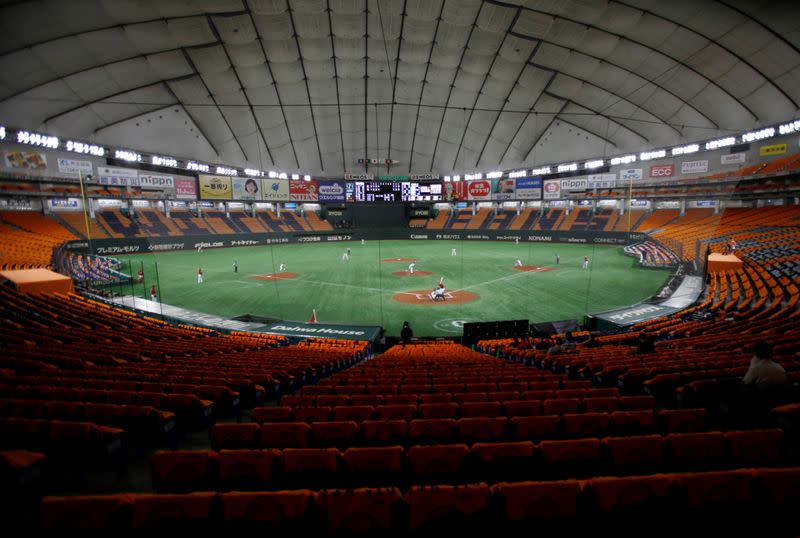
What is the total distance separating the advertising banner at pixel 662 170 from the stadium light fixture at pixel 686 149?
1.61 meters

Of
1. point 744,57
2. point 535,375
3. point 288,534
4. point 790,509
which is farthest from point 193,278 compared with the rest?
point 744,57

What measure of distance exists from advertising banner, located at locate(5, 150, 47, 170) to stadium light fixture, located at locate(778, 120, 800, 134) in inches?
2946

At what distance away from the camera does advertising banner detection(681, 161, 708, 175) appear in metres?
43.6

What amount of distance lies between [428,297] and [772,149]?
1549 inches

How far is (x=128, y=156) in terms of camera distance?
4859cm

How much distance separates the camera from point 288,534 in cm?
303

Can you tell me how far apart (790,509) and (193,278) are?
1358 inches

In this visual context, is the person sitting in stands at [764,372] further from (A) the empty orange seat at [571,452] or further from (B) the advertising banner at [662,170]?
(B) the advertising banner at [662,170]

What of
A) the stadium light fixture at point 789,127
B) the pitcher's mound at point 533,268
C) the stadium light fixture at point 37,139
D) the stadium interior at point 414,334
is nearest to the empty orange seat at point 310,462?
the stadium interior at point 414,334

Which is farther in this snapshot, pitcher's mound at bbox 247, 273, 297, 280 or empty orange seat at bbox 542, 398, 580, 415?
pitcher's mound at bbox 247, 273, 297, 280

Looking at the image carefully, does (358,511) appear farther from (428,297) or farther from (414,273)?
(414,273)

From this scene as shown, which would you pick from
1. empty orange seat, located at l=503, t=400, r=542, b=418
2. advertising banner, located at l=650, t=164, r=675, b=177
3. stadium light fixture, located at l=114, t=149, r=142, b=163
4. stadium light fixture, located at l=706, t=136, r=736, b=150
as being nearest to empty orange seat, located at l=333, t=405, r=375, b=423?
empty orange seat, located at l=503, t=400, r=542, b=418

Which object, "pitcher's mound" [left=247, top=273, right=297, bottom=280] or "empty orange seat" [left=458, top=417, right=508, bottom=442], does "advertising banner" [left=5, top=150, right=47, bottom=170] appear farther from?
"empty orange seat" [left=458, top=417, right=508, bottom=442]

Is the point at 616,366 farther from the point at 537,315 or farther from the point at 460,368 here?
the point at 537,315
